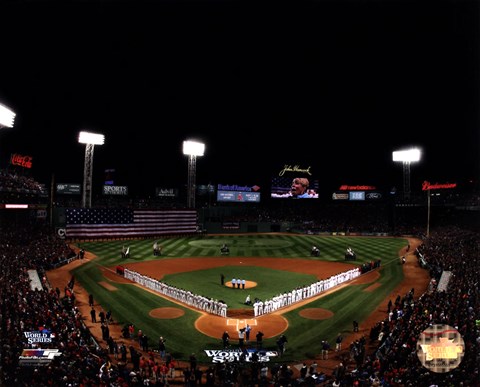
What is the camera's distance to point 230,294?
2873cm

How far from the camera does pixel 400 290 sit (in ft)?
101

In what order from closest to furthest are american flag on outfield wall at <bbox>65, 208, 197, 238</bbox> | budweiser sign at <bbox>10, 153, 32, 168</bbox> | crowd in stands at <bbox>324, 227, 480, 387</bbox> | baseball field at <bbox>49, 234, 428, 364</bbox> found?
1. crowd in stands at <bbox>324, 227, 480, 387</bbox>
2. baseball field at <bbox>49, 234, 428, 364</bbox>
3. american flag on outfield wall at <bbox>65, 208, 197, 238</bbox>
4. budweiser sign at <bbox>10, 153, 32, 168</bbox>

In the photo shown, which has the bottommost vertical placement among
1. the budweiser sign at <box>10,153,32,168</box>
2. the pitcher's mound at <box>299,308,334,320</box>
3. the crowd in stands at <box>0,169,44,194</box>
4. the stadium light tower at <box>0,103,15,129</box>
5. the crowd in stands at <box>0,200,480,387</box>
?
the pitcher's mound at <box>299,308,334,320</box>

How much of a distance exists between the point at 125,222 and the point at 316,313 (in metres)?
41.4

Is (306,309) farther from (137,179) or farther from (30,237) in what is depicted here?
(137,179)

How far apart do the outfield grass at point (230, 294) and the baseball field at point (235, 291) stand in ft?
0.19

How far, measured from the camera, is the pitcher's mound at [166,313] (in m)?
24.2

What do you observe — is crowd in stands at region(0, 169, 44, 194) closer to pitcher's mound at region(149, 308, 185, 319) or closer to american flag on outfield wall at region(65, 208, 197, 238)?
american flag on outfield wall at region(65, 208, 197, 238)

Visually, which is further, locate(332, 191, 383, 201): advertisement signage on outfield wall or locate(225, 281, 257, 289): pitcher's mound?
locate(332, 191, 383, 201): advertisement signage on outfield wall

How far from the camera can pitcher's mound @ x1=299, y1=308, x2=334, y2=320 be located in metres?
24.2

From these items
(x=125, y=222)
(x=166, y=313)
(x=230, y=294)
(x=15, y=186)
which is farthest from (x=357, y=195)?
(x=166, y=313)

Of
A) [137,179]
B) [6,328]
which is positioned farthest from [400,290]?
[137,179]

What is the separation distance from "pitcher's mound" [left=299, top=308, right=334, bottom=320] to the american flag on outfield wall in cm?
3913

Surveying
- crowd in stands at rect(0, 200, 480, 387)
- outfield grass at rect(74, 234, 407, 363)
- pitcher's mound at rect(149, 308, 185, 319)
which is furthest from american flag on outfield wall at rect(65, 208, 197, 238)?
pitcher's mound at rect(149, 308, 185, 319)
